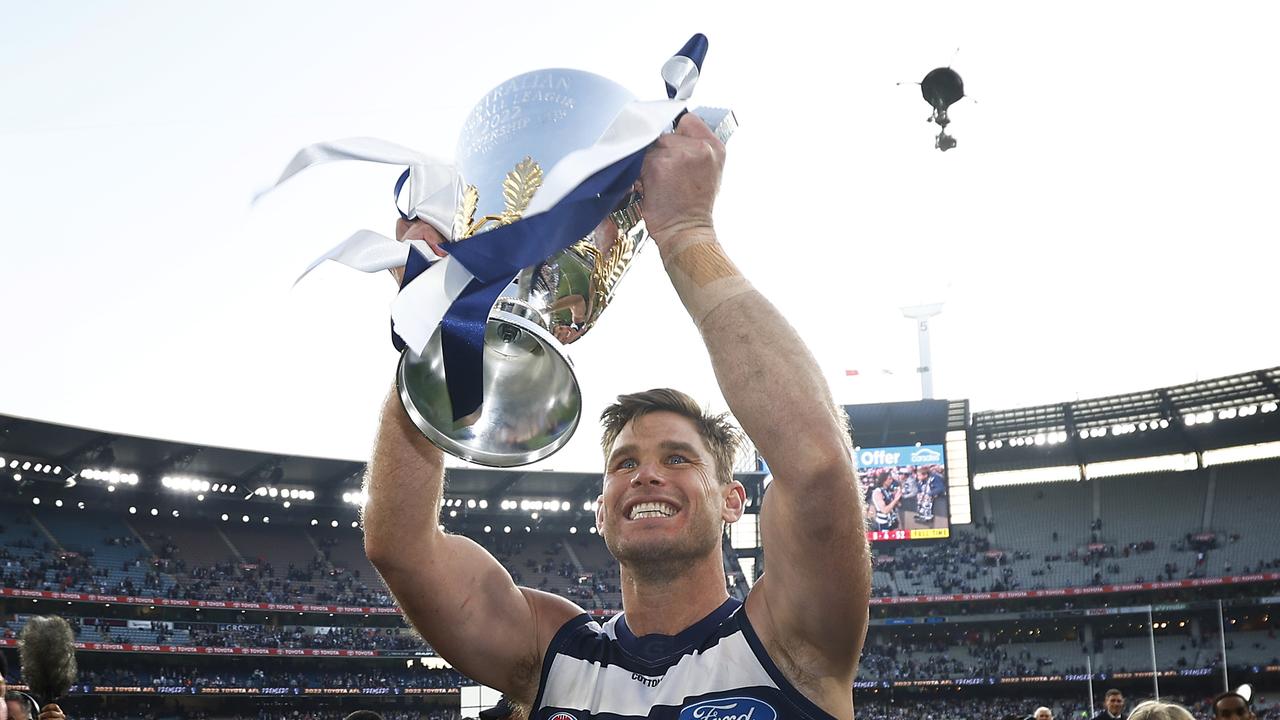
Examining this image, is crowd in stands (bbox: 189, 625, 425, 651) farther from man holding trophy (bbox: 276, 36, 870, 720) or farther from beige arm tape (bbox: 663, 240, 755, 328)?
beige arm tape (bbox: 663, 240, 755, 328)

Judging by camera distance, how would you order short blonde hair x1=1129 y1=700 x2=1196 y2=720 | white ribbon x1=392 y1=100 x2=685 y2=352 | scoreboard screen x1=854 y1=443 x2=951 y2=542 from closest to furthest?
1. white ribbon x1=392 y1=100 x2=685 y2=352
2. short blonde hair x1=1129 y1=700 x2=1196 y2=720
3. scoreboard screen x1=854 y1=443 x2=951 y2=542

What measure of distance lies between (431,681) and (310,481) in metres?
10.1

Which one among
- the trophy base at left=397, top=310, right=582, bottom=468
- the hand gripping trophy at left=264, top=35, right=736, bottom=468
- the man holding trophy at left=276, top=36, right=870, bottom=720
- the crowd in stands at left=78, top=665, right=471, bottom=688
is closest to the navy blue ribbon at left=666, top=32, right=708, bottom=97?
the hand gripping trophy at left=264, top=35, right=736, bottom=468

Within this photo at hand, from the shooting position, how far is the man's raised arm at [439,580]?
2652mm

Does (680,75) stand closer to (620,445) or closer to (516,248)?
(516,248)

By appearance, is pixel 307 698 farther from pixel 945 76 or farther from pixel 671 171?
pixel 671 171

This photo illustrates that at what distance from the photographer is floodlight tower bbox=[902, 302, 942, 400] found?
61562mm

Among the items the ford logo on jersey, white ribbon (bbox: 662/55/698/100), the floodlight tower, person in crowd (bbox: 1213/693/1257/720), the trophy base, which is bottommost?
person in crowd (bbox: 1213/693/1257/720)

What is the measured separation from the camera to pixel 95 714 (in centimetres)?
3744

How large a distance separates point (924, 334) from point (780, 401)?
2469 inches

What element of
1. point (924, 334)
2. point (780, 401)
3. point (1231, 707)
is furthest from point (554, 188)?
point (924, 334)

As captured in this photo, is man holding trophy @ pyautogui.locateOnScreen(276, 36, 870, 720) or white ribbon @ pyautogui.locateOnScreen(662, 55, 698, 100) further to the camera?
white ribbon @ pyautogui.locateOnScreen(662, 55, 698, 100)

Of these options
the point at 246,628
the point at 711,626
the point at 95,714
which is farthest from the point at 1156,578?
the point at 711,626

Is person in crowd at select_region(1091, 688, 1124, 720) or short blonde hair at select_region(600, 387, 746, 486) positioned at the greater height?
short blonde hair at select_region(600, 387, 746, 486)
